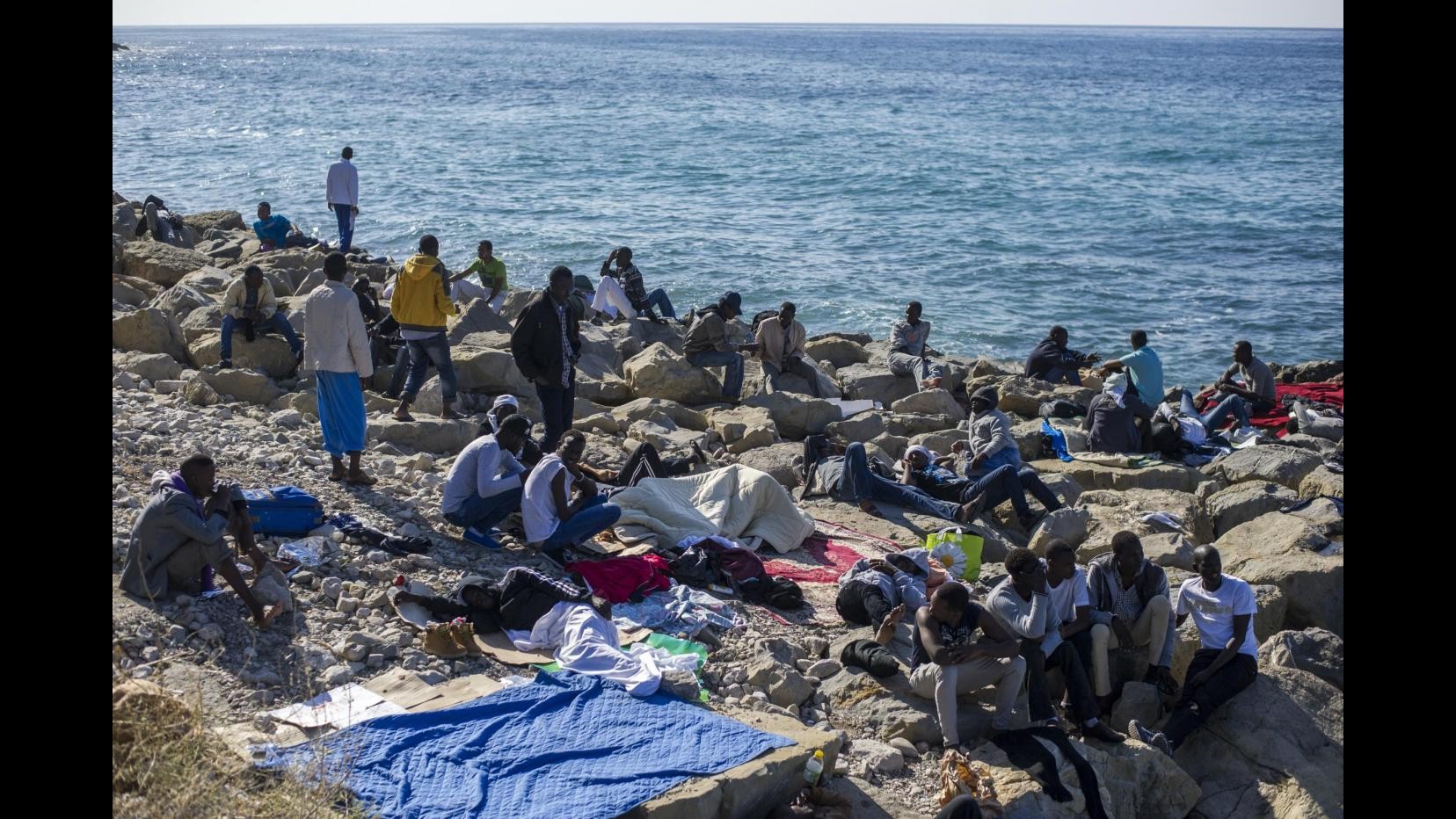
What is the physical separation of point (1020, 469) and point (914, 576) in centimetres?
248

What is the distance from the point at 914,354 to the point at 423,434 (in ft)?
21.6

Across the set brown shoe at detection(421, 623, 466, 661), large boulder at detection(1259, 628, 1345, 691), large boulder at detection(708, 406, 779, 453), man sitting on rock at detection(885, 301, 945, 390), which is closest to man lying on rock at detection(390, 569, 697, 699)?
brown shoe at detection(421, 623, 466, 661)

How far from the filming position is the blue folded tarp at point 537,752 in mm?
5523

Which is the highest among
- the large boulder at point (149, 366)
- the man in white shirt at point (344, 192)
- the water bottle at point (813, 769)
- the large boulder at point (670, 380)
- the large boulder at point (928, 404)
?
the man in white shirt at point (344, 192)

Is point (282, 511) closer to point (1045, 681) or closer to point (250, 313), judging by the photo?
point (250, 313)

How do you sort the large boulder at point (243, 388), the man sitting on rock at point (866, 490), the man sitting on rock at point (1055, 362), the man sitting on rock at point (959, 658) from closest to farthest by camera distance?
the man sitting on rock at point (959, 658), the man sitting on rock at point (866, 490), the large boulder at point (243, 388), the man sitting on rock at point (1055, 362)

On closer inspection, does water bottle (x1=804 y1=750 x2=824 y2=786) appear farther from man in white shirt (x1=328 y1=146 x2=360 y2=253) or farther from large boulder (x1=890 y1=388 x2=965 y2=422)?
man in white shirt (x1=328 y1=146 x2=360 y2=253)

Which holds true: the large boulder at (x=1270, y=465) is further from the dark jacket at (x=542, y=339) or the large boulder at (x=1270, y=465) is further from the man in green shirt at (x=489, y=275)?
the man in green shirt at (x=489, y=275)

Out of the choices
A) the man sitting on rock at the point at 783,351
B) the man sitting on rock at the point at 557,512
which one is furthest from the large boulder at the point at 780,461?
the man sitting on rock at the point at 557,512

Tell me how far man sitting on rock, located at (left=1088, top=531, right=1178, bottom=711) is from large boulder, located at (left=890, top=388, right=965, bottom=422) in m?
5.78

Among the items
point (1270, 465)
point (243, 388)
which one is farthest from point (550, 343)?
point (1270, 465)

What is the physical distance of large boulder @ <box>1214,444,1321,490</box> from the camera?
11406mm

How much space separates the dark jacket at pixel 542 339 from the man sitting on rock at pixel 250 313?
10.1ft
